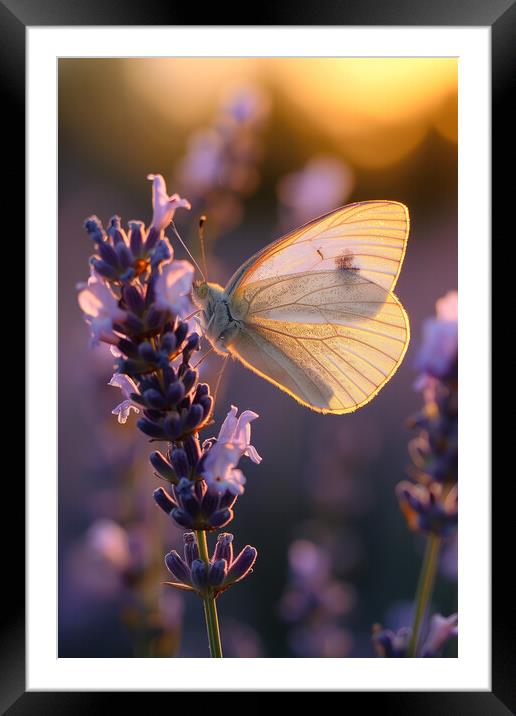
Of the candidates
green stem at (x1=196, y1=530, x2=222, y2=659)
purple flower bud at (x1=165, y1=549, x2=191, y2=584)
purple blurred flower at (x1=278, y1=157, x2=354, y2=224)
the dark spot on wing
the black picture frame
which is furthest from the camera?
purple blurred flower at (x1=278, y1=157, x2=354, y2=224)

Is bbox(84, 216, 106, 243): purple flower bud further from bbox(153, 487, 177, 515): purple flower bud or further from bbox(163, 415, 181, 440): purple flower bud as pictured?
bbox(153, 487, 177, 515): purple flower bud

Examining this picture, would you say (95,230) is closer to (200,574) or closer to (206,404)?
(206,404)

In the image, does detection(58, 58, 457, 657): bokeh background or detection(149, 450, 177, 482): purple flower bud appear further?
detection(58, 58, 457, 657): bokeh background

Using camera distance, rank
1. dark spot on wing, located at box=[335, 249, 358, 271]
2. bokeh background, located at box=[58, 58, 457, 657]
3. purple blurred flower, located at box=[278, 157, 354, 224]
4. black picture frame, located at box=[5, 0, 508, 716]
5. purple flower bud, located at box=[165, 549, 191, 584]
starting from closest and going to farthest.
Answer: purple flower bud, located at box=[165, 549, 191, 584]
black picture frame, located at box=[5, 0, 508, 716]
dark spot on wing, located at box=[335, 249, 358, 271]
bokeh background, located at box=[58, 58, 457, 657]
purple blurred flower, located at box=[278, 157, 354, 224]

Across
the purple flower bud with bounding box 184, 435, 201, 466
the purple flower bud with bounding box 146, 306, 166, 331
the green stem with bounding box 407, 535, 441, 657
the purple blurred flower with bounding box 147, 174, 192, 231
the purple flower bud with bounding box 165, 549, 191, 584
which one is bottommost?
the green stem with bounding box 407, 535, 441, 657

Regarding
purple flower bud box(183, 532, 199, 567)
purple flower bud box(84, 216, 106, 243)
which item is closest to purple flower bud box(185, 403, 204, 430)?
purple flower bud box(183, 532, 199, 567)

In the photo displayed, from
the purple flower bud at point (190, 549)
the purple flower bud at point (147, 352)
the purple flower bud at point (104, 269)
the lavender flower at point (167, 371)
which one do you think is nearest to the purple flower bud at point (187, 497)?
the lavender flower at point (167, 371)
